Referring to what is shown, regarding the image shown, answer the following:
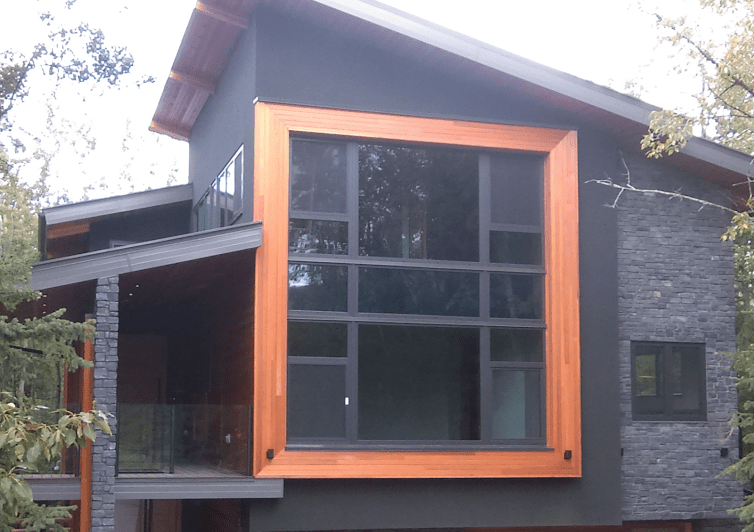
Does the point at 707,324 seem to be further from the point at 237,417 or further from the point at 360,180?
the point at 237,417

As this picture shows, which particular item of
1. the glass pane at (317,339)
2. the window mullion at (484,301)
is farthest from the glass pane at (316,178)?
the window mullion at (484,301)

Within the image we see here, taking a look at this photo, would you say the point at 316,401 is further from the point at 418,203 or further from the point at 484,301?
the point at 418,203

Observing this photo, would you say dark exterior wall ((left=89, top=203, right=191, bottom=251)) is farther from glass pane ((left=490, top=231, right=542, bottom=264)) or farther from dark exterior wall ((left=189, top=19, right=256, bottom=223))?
glass pane ((left=490, top=231, right=542, bottom=264))

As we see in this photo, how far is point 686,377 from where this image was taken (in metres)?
14.5

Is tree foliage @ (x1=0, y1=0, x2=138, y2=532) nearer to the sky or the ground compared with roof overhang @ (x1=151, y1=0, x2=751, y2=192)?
nearer to the ground

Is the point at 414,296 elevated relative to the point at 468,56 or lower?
lower

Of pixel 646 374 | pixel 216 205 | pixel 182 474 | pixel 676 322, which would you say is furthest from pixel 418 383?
pixel 216 205

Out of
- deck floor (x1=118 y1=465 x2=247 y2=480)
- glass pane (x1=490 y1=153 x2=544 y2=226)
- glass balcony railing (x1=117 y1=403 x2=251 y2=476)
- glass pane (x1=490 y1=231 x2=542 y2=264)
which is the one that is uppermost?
glass pane (x1=490 y1=153 x2=544 y2=226)

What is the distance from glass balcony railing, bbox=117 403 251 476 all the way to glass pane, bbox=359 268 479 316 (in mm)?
2232

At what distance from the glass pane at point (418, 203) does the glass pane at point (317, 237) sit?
27 cm

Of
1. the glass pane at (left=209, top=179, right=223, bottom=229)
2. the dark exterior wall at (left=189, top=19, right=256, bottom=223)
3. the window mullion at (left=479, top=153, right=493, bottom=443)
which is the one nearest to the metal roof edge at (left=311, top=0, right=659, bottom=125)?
the window mullion at (left=479, top=153, right=493, bottom=443)

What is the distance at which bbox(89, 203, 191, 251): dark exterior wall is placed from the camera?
17.6 m

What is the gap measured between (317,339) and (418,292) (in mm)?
1538

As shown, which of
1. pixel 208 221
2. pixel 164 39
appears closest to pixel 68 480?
pixel 208 221
